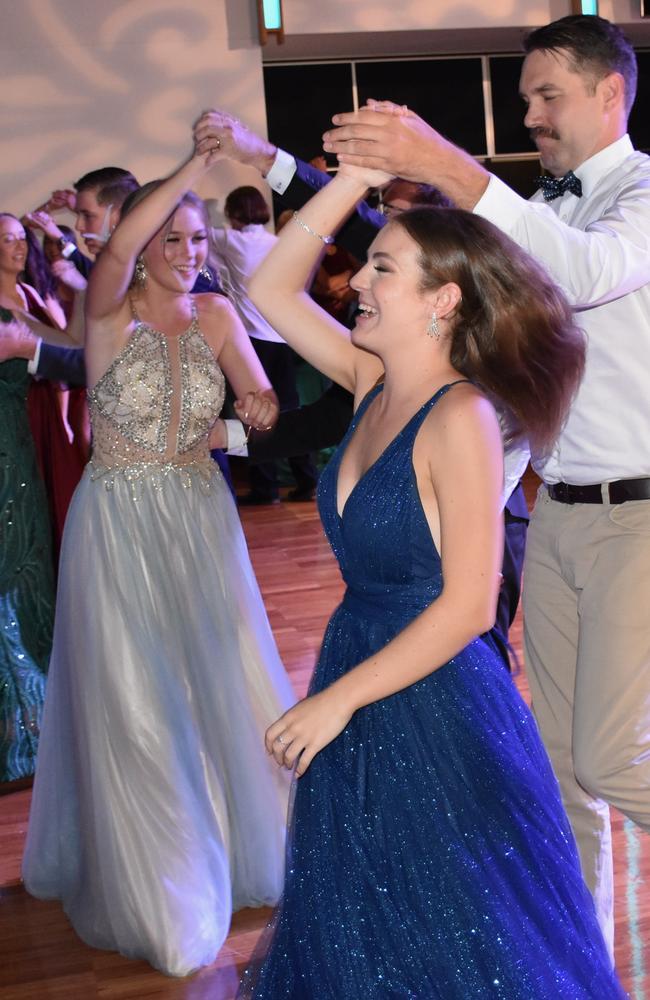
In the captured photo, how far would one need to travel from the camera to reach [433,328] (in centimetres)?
181

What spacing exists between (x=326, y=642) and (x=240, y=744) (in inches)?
39.3

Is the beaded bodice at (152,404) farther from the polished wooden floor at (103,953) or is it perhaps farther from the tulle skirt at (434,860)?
the tulle skirt at (434,860)

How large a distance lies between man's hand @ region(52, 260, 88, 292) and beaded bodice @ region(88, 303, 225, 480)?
7.25 ft

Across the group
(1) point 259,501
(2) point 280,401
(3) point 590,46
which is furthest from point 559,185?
(1) point 259,501

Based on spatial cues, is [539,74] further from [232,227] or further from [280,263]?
[232,227]

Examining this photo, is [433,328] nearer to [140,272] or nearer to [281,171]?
[281,171]

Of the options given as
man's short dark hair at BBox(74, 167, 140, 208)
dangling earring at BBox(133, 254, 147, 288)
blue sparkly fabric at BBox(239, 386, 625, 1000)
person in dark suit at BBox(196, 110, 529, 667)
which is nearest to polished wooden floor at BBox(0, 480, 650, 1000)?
person in dark suit at BBox(196, 110, 529, 667)

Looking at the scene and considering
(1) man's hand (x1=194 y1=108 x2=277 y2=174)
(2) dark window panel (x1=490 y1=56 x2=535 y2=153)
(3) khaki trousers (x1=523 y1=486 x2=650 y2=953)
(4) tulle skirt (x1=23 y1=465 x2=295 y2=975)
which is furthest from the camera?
(2) dark window panel (x1=490 y1=56 x2=535 y2=153)

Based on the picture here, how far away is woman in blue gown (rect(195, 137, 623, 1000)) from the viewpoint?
161 cm

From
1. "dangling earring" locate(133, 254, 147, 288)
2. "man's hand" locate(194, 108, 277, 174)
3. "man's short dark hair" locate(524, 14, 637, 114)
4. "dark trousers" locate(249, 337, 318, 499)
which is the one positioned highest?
"man's short dark hair" locate(524, 14, 637, 114)

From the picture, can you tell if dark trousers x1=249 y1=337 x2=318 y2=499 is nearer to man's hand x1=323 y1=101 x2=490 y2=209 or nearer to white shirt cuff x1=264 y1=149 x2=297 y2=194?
white shirt cuff x1=264 y1=149 x2=297 y2=194

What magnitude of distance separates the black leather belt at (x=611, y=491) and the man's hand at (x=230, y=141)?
0.84 meters

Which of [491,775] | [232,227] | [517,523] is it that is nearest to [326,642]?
[491,775]

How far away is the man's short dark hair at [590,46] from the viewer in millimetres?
2230
